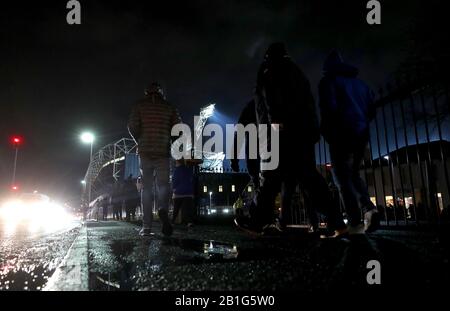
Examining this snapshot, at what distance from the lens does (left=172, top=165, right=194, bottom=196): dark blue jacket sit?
8461 millimetres

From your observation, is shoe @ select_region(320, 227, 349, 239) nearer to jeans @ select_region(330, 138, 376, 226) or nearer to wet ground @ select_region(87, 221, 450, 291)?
jeans @ select_region(330, 138, 376, 226)

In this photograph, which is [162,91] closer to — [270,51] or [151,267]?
[270,51]

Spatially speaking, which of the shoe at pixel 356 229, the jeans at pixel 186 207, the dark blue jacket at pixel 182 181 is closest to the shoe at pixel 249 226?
the shoe at pixel 356 229

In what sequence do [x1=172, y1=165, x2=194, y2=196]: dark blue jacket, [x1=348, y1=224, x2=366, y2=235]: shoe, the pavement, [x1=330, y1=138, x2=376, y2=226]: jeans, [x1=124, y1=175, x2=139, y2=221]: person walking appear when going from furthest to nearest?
[x1=124, y1=175, x2=139, y2=221]: person walking < [x1=172, y1=165, x2=194, y2=196]: dark blue jacket < [x1=330, y1=138, x2=376, y2=226]: jeans < [x1=348, y1=224, x2=366, y2=235]: shoe < the pavement

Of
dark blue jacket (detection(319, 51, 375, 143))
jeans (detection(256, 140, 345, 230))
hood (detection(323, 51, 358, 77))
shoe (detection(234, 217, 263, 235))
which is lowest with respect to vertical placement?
shoe (detection(234, 217, 263, 235))

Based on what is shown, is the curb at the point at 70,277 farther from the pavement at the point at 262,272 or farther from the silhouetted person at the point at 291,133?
the silhouetted person at the point at 291,133

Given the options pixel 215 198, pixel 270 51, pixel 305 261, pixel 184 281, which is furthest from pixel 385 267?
pixel 215 198

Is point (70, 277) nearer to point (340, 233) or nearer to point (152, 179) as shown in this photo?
point (340, 233)

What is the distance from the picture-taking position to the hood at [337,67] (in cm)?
381

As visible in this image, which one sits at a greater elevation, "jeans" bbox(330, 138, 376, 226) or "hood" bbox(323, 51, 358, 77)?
"hood" bbox(323, 51, 358, 77)

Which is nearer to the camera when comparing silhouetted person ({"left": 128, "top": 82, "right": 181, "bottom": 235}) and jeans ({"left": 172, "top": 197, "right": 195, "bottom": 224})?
silhouetted person ({"left": 128, "top": 82, "right": 181, "bottom": 235})

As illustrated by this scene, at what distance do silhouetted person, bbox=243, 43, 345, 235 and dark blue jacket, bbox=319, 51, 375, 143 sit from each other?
0.33 metres

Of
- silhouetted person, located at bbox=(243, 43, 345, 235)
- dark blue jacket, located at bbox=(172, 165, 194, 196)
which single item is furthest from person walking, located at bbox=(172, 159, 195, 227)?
silhouetted person, located at bbox=(243, 43, 345, 235)

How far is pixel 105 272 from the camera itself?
167 centimetres
